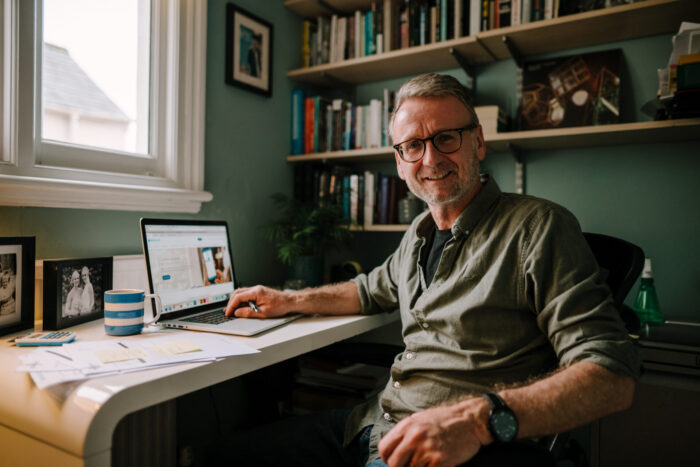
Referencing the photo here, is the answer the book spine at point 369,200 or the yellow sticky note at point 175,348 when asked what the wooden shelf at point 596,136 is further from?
the yellow sticky note at point 175,348

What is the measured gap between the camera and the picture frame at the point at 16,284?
45.6 inches

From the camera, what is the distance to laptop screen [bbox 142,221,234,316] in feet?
4.42

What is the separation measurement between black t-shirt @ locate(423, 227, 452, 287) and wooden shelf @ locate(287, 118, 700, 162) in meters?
0.75

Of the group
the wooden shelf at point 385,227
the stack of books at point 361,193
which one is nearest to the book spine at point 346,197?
the stack of books at point 361,193

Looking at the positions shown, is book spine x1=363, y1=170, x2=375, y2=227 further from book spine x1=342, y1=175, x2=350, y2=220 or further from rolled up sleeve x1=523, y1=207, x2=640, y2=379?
rolled up sleeve x1=523, y1=207, x2=640, y2=379

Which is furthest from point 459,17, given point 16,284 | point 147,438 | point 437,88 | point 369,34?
point 147,438

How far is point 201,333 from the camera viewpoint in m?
1.22

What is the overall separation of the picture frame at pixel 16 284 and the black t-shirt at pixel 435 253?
1.03 metres

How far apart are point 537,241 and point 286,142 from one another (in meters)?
1.65

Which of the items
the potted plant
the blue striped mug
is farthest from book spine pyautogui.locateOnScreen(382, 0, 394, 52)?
the blue striped mug

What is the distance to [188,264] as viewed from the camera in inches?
58.0

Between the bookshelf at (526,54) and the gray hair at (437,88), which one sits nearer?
the gray hair at (437,88)

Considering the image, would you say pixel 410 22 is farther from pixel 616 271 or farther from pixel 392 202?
pixel 616 271

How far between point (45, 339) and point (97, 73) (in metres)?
1.12
